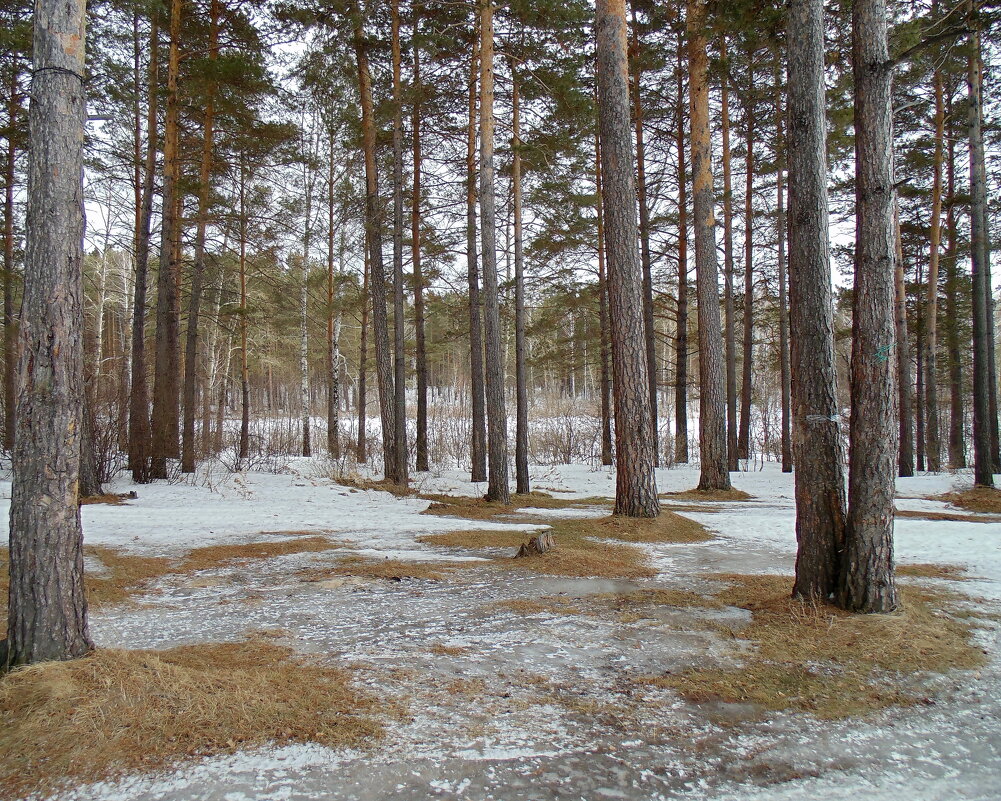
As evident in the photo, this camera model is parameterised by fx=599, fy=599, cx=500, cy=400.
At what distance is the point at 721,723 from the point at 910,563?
3885mm

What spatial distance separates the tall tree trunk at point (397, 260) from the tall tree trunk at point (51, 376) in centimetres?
903

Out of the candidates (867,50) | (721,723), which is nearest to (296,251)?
(867,50)

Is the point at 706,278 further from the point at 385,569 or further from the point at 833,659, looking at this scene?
the point at 833,659

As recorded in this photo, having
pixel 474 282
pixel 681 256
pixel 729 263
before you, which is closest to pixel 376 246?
pixel 474 282

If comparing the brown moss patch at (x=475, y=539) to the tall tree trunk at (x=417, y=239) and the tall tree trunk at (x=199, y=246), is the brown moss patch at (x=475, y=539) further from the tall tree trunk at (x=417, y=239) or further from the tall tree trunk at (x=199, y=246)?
the tall tree trunk at (x=199, y=246)

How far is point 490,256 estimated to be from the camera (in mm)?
9789

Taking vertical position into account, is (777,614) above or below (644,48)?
below

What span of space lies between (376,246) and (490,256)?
422cm

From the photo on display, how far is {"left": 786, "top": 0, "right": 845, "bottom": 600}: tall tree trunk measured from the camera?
13.2ft

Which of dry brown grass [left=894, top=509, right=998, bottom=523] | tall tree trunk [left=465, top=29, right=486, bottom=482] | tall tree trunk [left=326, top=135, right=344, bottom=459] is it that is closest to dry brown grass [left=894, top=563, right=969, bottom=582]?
dry brown grass [left=894, top=509, right=998, bottom=523]

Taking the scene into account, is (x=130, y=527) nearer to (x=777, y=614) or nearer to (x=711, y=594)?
(x=711, y=594)

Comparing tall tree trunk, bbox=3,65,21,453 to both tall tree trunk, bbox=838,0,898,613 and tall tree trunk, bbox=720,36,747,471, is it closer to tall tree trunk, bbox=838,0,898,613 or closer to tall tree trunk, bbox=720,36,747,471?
tall tree trunk, bbox=838,0,898,613

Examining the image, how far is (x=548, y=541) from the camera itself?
5824 mm

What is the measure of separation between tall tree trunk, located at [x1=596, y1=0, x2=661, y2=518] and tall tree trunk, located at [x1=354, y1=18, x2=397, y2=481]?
6.14 metres
